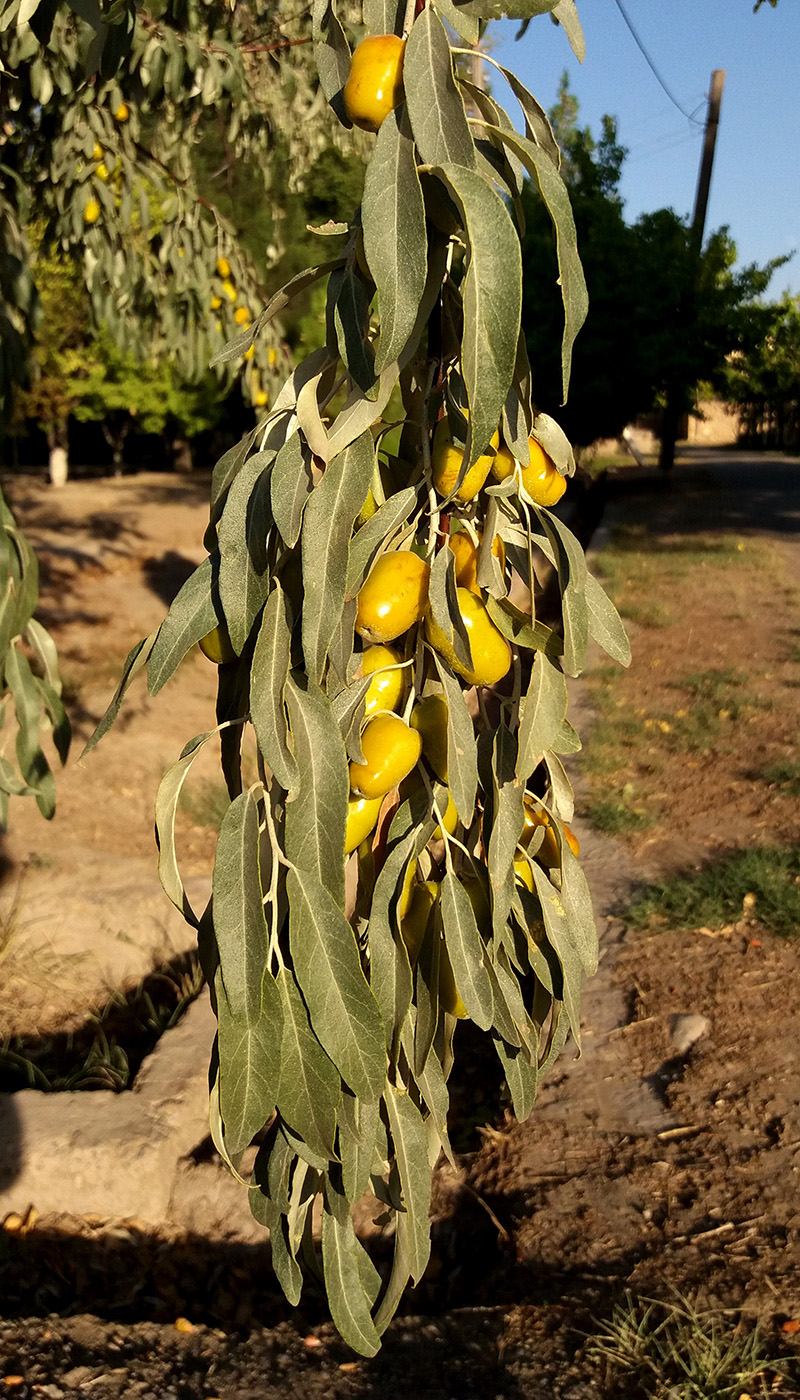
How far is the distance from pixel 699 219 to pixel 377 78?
1902 centimetres

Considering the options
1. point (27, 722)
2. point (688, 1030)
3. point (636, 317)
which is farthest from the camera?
point (636, 317)

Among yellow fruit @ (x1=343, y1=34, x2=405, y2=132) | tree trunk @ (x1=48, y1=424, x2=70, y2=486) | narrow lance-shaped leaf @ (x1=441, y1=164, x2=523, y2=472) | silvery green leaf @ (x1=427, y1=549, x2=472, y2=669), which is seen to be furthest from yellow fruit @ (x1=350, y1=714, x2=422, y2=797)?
tree trunk @ (x1=48, y1=424, x2=70, y2=486)

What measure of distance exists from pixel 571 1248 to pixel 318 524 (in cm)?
170

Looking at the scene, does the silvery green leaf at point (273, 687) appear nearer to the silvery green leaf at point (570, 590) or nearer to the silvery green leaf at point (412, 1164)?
the silvery green leaf at point (570, 590)

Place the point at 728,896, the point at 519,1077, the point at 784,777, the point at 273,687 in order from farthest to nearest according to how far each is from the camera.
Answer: the point at 784,777, the point at 728,896, the point at 519,1077, the point at 273,687

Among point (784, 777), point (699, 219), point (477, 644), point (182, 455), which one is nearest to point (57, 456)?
point (182, 455)

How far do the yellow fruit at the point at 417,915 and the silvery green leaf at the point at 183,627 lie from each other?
0.38m

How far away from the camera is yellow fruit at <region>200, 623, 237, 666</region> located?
111 cm

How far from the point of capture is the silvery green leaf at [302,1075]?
110cm

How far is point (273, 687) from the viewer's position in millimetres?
1007

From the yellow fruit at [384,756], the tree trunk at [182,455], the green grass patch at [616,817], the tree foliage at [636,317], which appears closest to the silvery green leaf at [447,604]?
the yellow fruit at [384,756]

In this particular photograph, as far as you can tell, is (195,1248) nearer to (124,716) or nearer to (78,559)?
(124,716)

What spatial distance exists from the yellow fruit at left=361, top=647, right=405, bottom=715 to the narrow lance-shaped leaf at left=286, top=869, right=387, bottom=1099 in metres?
0.19

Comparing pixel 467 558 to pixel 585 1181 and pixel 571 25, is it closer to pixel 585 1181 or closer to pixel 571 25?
pixel 571 25
